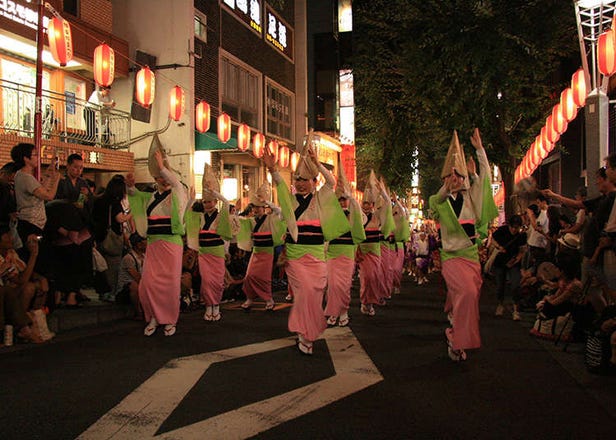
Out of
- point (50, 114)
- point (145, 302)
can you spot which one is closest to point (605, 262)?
Answer: point (145, 302)

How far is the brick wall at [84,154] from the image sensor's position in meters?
11.5

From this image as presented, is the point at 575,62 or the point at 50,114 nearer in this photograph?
the point at 50,114

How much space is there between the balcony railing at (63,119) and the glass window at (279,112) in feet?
29.0

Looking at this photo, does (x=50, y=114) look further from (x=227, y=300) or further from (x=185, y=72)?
(x=227, y=300)

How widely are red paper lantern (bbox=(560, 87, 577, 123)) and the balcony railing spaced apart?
11.2m

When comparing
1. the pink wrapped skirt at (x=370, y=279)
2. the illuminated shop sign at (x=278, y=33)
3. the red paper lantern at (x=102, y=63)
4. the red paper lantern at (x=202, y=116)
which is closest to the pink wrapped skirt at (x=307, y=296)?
the pink wrapped skirt at (x=370, y=279)

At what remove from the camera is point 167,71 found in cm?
1716

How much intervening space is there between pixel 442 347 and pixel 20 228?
17.7 ft

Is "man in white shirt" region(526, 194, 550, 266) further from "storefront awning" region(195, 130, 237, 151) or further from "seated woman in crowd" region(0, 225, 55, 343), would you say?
"storefront awning" region(195, 130, 237, 151)

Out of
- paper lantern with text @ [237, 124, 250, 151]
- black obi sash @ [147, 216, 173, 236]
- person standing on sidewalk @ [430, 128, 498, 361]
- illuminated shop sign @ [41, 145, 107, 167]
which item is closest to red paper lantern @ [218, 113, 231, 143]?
paper lantern with text @ [237, 124, 250, 151]

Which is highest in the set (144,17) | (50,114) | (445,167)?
(144,17)

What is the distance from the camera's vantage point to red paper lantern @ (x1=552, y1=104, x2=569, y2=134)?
47.4 ft

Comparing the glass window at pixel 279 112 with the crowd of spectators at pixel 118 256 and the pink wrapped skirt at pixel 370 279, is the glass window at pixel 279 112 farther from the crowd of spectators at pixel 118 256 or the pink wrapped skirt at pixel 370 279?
the pink wrapped skirt at pixel 370 279

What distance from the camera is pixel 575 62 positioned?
74.6 ft
